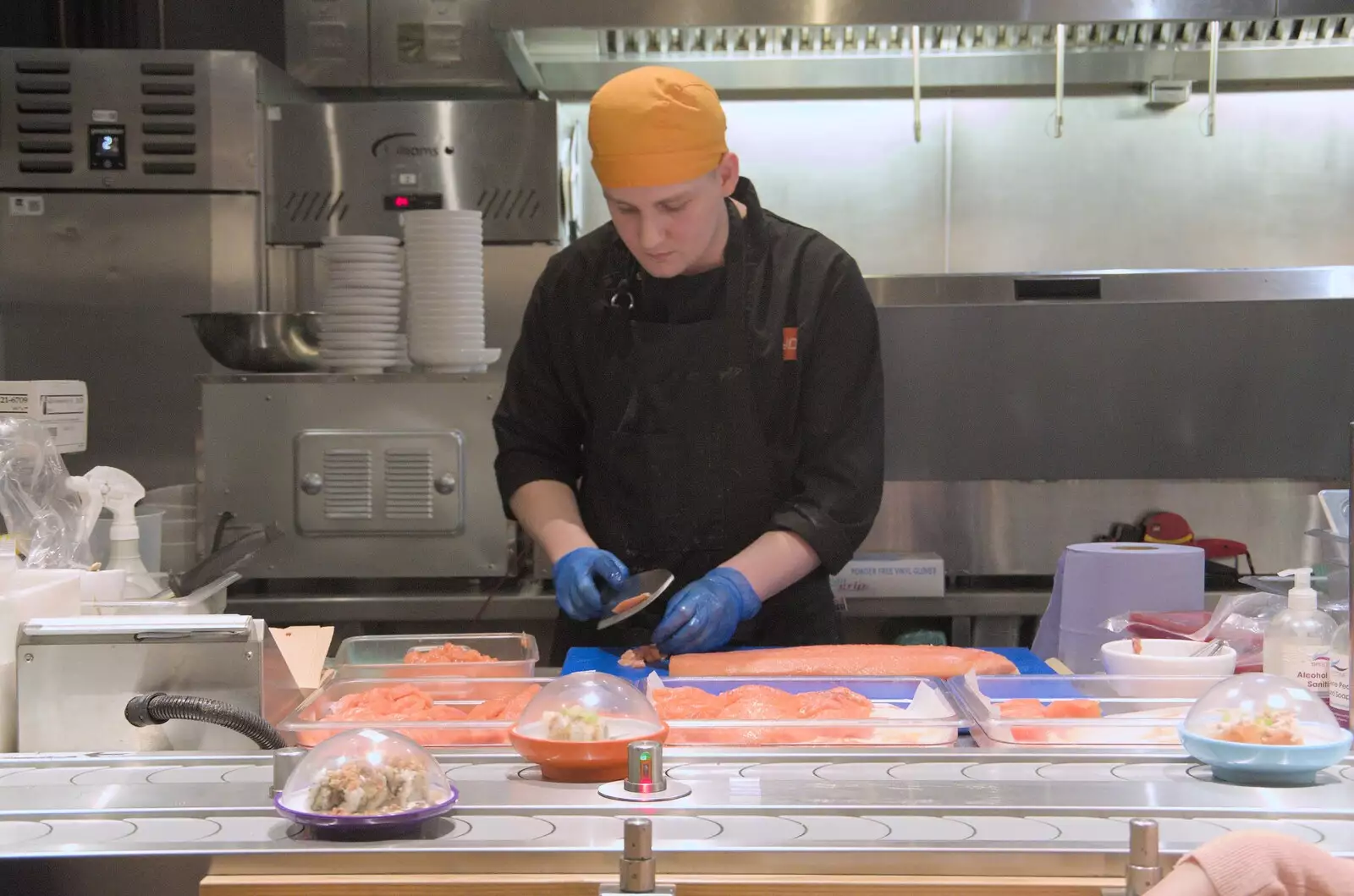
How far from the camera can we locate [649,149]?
2.40 metres

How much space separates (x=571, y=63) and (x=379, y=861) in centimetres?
352

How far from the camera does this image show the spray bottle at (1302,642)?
1.71 meters

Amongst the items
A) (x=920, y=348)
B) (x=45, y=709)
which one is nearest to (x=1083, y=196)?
(x=920, y=348)

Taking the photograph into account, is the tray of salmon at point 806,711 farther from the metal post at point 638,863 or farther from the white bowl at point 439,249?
the white bowl at point 439,249

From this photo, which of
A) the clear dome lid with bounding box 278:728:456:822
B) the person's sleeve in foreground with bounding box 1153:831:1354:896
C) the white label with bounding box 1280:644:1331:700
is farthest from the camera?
the white label with bounding box 1280:644:1331:700

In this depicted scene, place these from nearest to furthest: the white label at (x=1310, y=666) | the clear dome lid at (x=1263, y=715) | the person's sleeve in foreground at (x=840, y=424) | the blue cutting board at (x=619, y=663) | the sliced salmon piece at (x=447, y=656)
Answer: the clear dome lid at (x=1263, y=715)
the white label at (x=1310, y=666)
the sliced salmon piece at (x=447, y=656)
the blue cutting board at (x=619, y=663)
the person's sleeve in foreground at (x=840, y=424)

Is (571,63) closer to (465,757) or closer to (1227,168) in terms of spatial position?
(1227,168)

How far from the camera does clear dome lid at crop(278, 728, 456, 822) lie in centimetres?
120

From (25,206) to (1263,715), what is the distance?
398cm

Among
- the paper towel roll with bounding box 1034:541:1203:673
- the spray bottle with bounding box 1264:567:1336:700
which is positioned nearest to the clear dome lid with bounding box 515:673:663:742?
the spray bottle with bounding box 1264:567:1336:700

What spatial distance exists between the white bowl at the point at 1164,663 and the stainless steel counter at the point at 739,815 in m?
0.30

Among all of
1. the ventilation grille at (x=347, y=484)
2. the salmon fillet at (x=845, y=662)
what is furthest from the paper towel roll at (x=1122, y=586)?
the ventilation grille at (x=347, y=484)

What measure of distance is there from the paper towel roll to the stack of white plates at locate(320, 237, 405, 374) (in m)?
1.96

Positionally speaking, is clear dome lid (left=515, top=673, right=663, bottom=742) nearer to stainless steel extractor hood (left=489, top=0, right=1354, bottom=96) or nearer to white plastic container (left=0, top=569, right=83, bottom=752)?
white plastic container (left=0, top=569, right=83, bottom=752)
